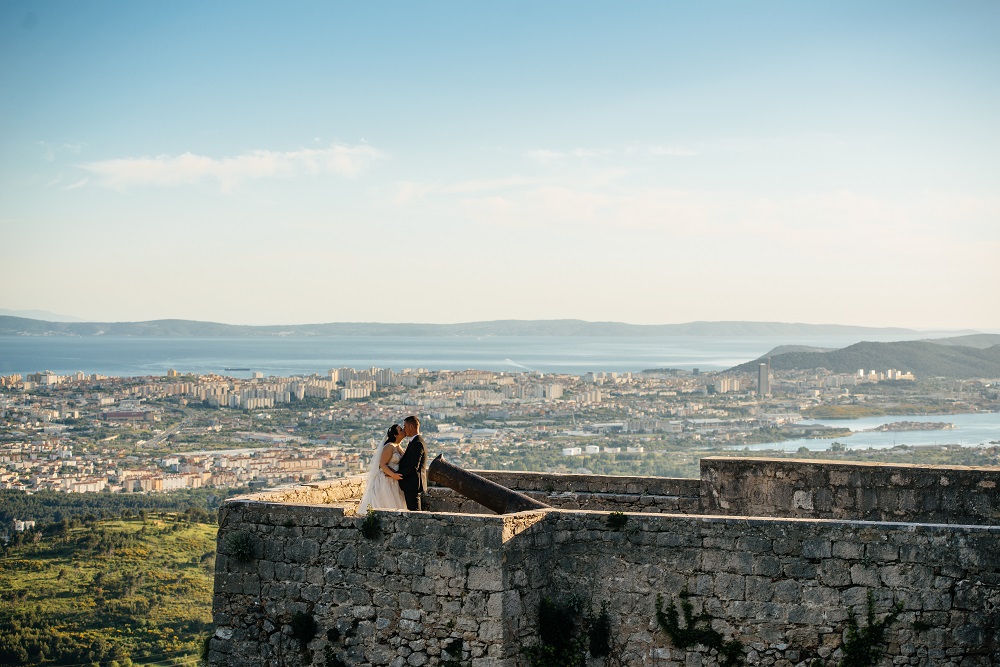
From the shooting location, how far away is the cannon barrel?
1119 cm

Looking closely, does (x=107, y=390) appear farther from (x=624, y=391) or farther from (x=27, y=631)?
(x=27, y=631)

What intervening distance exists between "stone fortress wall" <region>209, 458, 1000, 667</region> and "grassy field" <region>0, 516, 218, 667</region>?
21091 millimetres

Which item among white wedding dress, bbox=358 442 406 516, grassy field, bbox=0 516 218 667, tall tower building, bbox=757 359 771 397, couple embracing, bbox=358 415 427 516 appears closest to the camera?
white wedding dress, bbox=358 442 406 516

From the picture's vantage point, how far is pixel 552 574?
10.3 metres

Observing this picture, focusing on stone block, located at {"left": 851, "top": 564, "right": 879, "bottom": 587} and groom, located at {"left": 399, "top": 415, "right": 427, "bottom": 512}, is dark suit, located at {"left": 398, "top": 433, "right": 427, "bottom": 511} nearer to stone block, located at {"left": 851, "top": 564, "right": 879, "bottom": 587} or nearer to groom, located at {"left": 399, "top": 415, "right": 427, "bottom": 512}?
groom, located at {"left": 399, "top": 415, "right": 427, "bottom": 512}

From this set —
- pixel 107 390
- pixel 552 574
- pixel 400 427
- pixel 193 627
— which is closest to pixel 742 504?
pixel 552 574

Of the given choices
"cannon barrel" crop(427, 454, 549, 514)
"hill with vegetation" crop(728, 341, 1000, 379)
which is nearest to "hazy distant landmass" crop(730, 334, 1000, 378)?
"hill with vegetation" crop(728, 341, 1000, 379)

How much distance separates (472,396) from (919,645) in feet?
295

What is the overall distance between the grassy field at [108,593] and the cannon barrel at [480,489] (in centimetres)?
2063

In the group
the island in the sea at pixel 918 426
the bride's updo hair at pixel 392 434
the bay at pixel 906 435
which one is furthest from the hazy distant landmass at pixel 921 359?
the bride's updo hair at pixel 392 434

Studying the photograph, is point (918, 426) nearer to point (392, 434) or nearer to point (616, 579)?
point (392, 434)

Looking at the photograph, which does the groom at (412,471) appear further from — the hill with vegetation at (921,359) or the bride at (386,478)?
the hill with vegetation at (921,359)

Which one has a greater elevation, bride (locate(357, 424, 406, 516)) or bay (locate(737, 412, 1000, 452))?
bride (locate(357, 424, 406, 516))

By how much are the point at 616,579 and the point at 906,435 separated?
5013 centimetres
